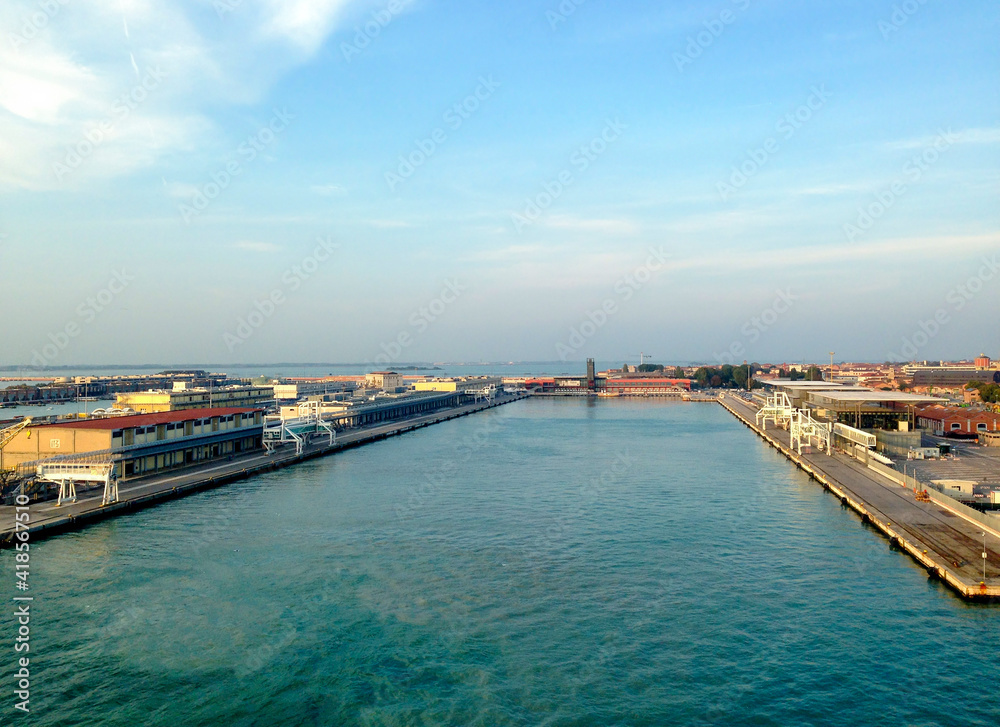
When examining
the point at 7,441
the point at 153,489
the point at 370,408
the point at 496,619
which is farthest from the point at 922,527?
the point at 370,408

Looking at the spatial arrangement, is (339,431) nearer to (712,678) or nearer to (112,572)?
(112,572)

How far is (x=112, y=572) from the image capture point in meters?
13.3

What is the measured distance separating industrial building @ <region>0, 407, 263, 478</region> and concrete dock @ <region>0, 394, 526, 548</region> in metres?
0.72

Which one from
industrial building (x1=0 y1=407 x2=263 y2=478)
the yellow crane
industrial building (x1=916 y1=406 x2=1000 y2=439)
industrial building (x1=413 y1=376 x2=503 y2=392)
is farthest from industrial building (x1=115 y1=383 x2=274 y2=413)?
industrial building (x1=916 y1=406 x2=1000 y2=439)

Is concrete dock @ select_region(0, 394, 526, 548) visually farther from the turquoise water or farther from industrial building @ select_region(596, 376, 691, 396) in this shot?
industrial building @ select_region(596, 376, 691, 396)

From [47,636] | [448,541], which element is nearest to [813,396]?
[448,541]

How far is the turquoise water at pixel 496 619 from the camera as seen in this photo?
853cm

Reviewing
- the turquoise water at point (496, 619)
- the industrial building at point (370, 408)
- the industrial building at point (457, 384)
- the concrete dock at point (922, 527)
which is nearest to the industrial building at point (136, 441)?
the turquoise water at point (496, 619)

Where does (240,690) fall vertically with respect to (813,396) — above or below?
below

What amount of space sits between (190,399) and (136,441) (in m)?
18.9

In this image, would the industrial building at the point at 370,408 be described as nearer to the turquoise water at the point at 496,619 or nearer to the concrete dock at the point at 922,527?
the turquoise water at the point at 496,619

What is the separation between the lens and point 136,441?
22859 millimetres

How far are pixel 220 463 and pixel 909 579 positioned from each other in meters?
23.2

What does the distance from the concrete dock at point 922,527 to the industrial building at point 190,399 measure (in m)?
33.5
